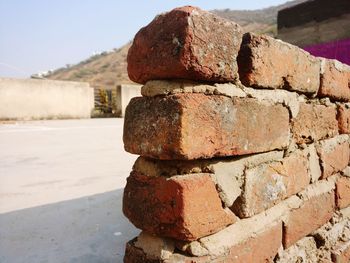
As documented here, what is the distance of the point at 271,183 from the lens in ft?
3.80

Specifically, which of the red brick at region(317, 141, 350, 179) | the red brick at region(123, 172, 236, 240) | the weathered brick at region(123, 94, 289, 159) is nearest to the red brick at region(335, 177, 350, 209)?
the red brick at region(317, 141, 350, 179)

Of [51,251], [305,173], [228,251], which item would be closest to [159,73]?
[228,251]

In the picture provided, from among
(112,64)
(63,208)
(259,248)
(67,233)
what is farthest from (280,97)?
(112,64)

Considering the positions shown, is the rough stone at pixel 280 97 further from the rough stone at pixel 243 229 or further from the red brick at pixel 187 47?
the rough stone at pixel 243 229

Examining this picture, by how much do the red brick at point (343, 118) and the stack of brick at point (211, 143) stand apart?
1.86 feet

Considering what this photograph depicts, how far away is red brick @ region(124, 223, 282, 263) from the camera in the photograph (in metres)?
0.91

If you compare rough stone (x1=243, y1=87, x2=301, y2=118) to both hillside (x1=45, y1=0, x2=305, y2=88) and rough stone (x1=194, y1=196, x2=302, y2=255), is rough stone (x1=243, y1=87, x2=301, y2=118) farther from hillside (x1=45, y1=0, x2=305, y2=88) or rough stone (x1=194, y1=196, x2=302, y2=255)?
hillside (x1=45, y1=0, x2=305, y2=88)

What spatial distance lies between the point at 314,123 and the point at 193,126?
34.1 inches

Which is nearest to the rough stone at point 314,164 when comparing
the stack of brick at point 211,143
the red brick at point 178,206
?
the stack of brick at point 211,143

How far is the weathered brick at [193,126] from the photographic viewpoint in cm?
86

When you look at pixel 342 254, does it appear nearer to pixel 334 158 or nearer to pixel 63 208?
pixel 334 158

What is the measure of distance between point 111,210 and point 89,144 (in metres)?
3.24

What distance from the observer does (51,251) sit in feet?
4.65

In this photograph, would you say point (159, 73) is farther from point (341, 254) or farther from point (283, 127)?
point (341, 254)
